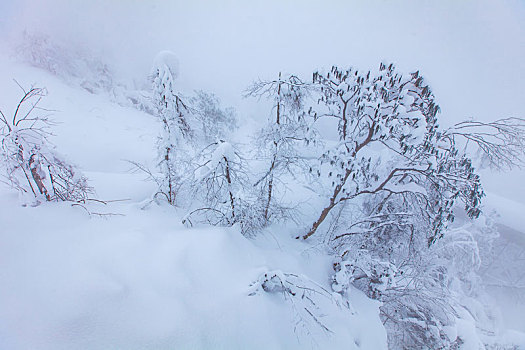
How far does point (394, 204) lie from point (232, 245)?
4.96 metres

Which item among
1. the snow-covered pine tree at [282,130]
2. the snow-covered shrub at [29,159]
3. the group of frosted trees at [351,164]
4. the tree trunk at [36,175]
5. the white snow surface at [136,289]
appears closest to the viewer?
the white snow surface at [136,289]

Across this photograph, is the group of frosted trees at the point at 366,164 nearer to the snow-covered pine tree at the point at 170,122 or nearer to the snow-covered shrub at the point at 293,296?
the snow-covered pine tree at the point at 170,122

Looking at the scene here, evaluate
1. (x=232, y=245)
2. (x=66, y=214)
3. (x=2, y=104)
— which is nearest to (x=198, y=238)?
(x=232, y=245)

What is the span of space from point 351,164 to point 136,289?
14.0 feet

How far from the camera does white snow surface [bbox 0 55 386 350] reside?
5.02 ft

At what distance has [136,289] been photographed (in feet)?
6.37

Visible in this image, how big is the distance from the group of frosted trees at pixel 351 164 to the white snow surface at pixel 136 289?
619 millimetres

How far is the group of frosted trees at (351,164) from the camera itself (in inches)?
148

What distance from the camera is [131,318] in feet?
5.57

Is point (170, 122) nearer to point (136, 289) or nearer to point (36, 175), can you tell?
point (36, 175)

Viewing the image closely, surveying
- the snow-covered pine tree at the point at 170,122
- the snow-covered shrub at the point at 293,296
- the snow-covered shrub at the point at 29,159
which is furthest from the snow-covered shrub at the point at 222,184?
the snow-covered shrub at the point at 29,159

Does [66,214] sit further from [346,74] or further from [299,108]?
[346,74]

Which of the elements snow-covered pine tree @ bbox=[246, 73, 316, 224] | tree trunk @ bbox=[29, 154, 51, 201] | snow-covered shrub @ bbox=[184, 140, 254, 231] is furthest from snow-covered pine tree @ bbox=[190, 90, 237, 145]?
tree trunk @ bbox=[29, 154, 51, 201]

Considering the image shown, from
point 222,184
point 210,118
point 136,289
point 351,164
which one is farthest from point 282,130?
point 136,289
